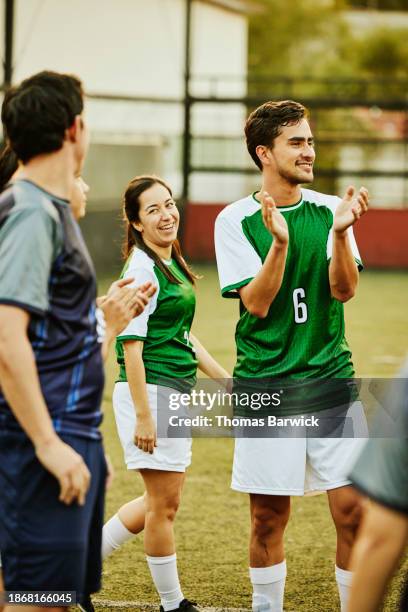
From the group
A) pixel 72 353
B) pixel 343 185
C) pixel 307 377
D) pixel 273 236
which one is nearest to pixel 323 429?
pixel 307 377

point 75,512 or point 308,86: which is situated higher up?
point 308,86

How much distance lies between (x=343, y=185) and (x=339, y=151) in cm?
115

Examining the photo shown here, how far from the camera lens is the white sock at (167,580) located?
4.68 meters

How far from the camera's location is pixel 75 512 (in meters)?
3.09

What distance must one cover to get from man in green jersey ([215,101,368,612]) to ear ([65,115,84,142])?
4.17 ft

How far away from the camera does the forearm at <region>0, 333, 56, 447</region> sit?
296 cm

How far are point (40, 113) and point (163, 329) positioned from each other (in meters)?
1.74

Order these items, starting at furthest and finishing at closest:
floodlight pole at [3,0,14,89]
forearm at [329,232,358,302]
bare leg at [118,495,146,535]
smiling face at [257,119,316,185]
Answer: floodlight pole at [3,0,14,89] < bare leg at [118,495,146,535] < smiling face at [257,119,316,185] < forearm at [329,232,358,302]

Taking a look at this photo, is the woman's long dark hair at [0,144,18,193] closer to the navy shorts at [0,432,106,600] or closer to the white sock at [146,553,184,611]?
the navy shorts at [0,432,106,600]

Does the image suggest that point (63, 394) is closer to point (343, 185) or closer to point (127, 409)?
point (127, 409)

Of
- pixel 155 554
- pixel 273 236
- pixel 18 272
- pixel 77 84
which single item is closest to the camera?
pixel 18 272

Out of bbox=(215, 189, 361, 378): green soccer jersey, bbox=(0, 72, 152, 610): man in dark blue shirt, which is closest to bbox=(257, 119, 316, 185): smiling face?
bbox=(215, 189, 361, 378): green soccer jersey

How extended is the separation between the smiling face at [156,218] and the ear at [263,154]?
0.44 metres

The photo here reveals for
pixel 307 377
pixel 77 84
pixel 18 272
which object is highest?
pixel 77 84
